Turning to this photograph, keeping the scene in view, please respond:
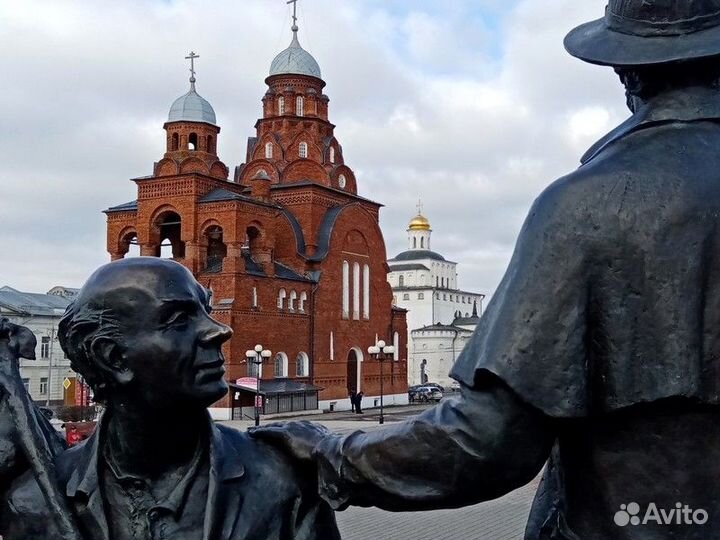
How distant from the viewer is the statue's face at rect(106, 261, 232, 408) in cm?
157

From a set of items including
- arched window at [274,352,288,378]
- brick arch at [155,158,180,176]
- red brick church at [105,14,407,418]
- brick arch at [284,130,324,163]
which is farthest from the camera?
brick arch at [284,130,324,163]

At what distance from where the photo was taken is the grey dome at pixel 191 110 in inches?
1497

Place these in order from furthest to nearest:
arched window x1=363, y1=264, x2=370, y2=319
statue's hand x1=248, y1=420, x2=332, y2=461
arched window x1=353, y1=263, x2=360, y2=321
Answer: arched window x1=363, y1=264, x2=370, y2=319
arched window x1=353, y1=263, x2=360, y2=321
statue's hand x1=248, y1=420, x2=332, y2=461

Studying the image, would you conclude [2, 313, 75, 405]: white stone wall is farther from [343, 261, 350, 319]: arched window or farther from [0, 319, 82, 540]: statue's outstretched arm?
[0, 319, 82, 540]: statue's outstretched arm

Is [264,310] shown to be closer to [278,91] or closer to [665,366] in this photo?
[278,91]

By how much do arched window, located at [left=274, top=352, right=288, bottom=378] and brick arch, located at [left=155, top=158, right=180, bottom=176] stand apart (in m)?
8.99

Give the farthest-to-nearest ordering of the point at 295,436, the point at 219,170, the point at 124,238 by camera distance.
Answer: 1. the point at 124,238
2. the point at 219,170
3. the point at 295,436

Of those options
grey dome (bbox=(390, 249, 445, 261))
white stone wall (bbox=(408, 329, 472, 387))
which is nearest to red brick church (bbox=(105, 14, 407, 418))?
white stone wall (bbox=(408, 329, 472, 387))

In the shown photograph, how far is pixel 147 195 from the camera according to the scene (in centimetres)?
3638

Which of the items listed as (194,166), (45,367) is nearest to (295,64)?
(194,166)

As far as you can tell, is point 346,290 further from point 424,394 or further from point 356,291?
point 424,394

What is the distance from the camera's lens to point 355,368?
4028cm

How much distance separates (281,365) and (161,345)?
112ft

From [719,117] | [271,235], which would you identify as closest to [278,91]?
[271,235]
